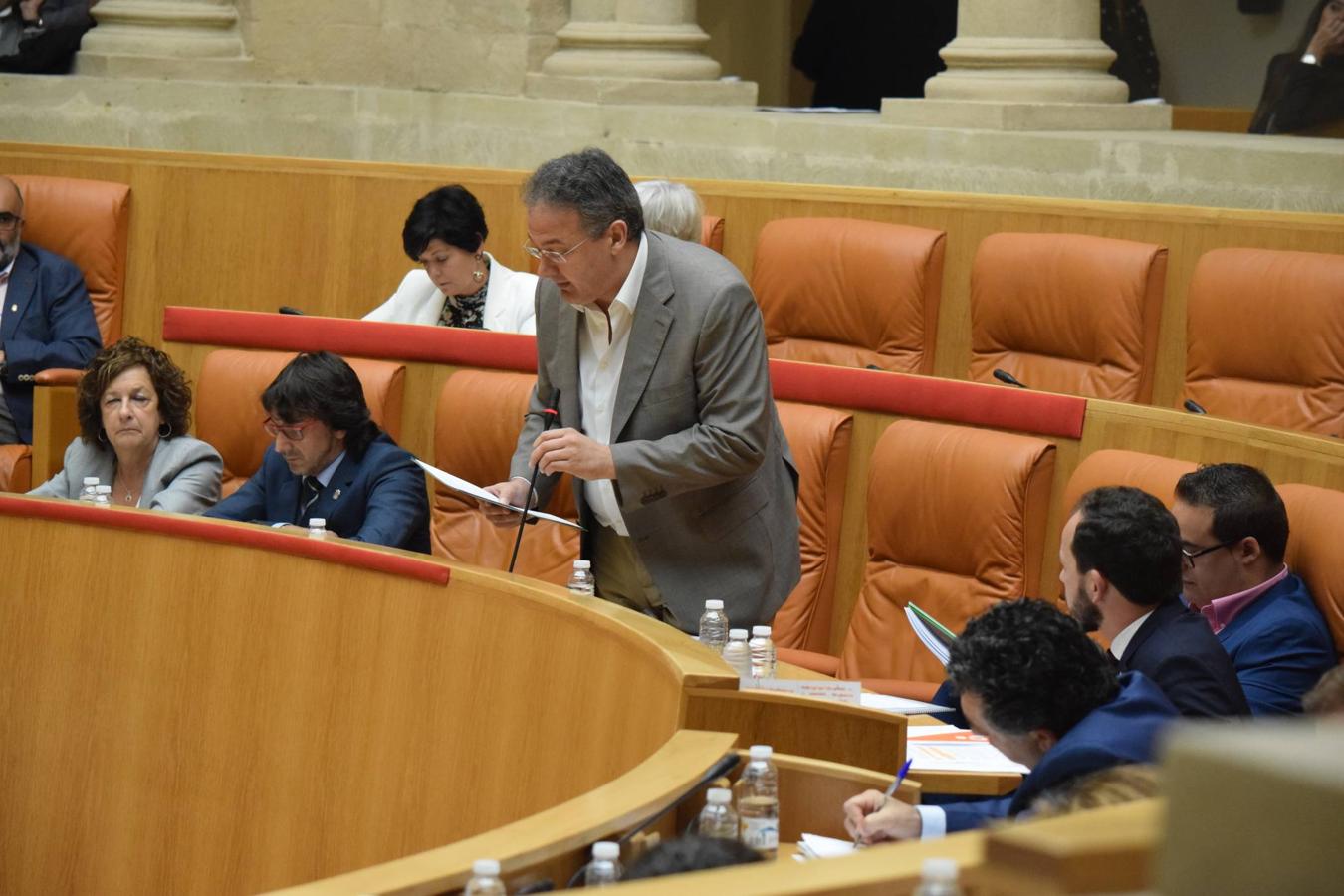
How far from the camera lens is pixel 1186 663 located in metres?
2.70

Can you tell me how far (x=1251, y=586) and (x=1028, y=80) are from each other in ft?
8.79

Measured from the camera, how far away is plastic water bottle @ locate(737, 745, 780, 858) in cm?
220

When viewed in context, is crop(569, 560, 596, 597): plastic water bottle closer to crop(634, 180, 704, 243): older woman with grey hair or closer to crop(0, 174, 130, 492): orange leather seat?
crop(634, 180, 704, 243): older woman with grey hair

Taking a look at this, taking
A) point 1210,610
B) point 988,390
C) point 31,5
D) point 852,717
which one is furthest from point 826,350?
point 31,5

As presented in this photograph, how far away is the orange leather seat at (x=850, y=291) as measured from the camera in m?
4.96

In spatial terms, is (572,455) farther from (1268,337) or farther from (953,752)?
(1268,337)

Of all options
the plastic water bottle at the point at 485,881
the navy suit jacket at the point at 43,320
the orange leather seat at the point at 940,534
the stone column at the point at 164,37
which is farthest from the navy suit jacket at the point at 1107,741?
the stone column at the point at 164,37

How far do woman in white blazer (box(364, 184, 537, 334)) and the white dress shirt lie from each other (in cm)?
158

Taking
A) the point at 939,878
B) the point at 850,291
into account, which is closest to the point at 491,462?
the point at 850,291

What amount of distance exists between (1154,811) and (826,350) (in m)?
4.03

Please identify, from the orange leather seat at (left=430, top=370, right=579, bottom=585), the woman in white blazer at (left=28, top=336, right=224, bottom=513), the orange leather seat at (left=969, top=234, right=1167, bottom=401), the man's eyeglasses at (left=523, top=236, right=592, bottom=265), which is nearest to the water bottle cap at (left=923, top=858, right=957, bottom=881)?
the man's eyeglasses at (left=523, top=236, right=592, bottom=265)

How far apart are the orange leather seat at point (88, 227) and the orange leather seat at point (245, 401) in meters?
1.44

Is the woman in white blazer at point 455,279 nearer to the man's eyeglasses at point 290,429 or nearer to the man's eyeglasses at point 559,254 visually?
the man's eyeglasses at point 290,429

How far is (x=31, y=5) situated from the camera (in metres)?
6.78
